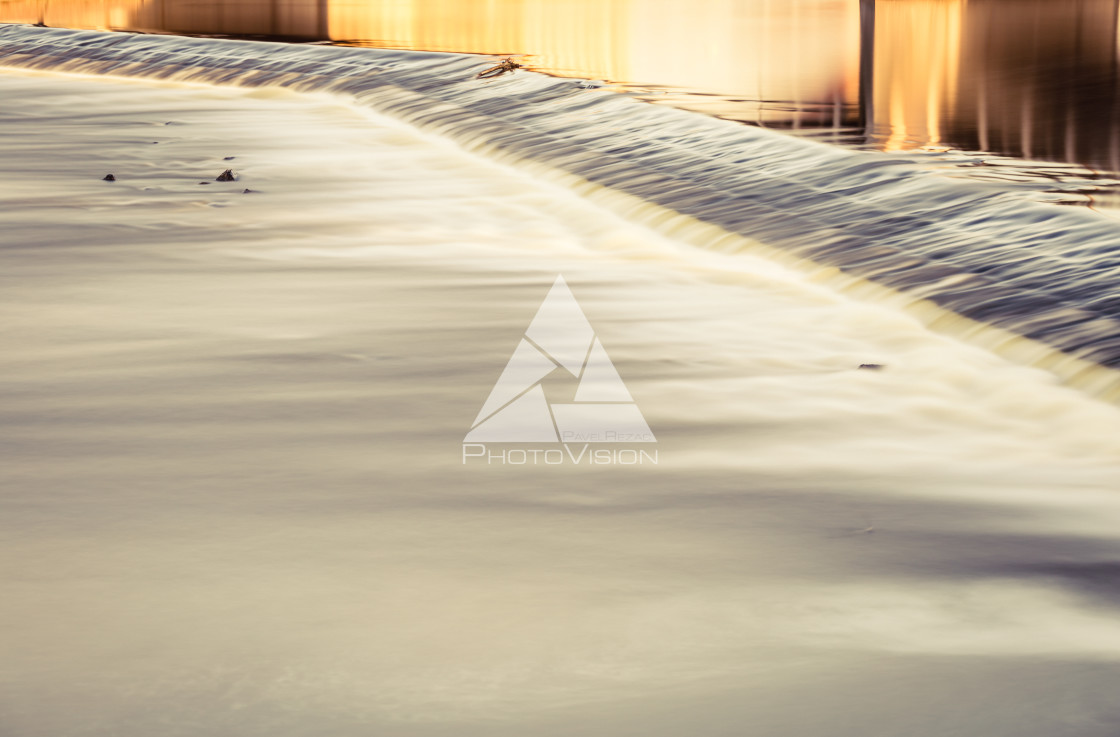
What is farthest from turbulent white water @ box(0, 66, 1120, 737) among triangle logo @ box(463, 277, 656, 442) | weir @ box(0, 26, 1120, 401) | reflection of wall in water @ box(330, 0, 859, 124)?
reflection of wall in water @ box(330, 0, 859, 124)

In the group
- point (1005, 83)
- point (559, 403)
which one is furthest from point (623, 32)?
point (559, 403)

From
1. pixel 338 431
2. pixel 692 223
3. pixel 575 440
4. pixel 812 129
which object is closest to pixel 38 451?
pixel 338 431

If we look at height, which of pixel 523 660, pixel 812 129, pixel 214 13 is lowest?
pixel 523 660

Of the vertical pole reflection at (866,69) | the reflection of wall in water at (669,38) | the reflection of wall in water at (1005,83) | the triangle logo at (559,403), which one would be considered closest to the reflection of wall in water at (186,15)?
the reflection of wall in water at (669,38)

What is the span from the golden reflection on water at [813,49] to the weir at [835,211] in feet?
2.43

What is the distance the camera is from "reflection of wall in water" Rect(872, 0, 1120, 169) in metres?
8.91

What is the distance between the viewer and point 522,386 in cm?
415

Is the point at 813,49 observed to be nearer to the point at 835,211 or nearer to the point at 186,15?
the point at 835,211

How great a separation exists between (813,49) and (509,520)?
14.8 metres

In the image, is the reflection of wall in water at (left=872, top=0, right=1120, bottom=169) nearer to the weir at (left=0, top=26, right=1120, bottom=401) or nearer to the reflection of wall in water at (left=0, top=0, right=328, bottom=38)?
the weir at (left=0, top=26, right=1120, bottom=401)

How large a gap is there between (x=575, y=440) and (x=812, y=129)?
6.25 meters

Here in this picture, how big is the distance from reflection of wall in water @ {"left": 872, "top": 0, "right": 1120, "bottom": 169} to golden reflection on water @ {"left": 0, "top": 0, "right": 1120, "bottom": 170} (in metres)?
0.02

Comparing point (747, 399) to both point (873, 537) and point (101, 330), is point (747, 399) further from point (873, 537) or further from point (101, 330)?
point (101, 330)

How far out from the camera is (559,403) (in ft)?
13.0
